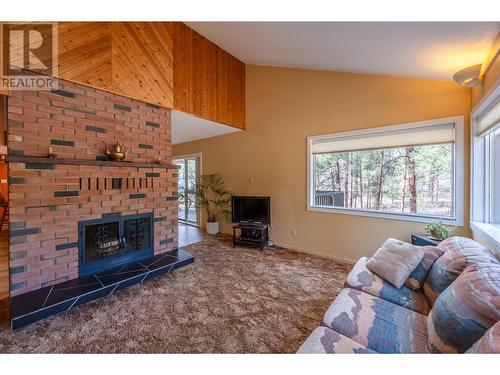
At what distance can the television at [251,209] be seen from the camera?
393cm

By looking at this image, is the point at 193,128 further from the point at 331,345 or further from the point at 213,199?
the point at 331,345

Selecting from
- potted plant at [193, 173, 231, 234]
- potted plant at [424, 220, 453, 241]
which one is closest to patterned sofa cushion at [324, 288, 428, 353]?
potted plant at [424, 220, 453, 241]

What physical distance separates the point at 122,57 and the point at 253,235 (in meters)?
3.39

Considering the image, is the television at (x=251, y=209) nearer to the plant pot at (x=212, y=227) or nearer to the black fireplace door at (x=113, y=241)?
the plant pot at (x=212, y=227)

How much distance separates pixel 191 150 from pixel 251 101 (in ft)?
7.36

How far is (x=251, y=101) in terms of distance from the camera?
4414 mm

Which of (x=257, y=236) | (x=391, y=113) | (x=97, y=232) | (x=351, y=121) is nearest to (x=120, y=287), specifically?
(x=97, y=232)

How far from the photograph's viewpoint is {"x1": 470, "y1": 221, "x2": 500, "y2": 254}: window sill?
1693 millimetres

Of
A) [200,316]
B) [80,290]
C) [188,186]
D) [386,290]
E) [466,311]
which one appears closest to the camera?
[466,311]

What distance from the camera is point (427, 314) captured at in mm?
1426

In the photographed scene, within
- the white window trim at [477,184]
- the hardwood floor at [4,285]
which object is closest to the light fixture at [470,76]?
the white window trim at [477,184]

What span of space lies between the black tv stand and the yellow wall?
0.92 feet

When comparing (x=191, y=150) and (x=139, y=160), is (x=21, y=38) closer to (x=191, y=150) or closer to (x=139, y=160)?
(x=139, y=160)

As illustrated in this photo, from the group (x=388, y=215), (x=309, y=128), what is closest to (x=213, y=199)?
(x=309, y=128)
